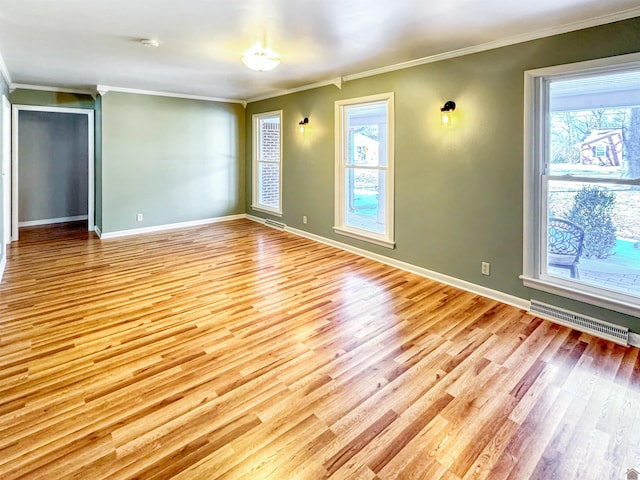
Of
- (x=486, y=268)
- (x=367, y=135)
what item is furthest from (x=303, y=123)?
(x=486, y=268)

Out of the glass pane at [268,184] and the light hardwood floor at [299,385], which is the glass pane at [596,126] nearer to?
the light hardwood floor at [299,385]

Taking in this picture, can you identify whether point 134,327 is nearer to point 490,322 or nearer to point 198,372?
point 198,372

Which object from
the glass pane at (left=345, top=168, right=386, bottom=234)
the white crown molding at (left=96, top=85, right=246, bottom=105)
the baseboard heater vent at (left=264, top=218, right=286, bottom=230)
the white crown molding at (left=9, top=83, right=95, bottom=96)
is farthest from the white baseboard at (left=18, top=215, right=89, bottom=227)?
the glass pane at (left=345, top=168, right=386, bottom=234)

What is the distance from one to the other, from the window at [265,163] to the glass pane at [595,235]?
485cm

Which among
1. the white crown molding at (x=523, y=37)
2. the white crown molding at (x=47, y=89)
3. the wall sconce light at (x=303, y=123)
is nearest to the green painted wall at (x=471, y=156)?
the white crown molding at (x=523, y=37)

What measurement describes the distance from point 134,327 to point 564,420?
3.06 metres

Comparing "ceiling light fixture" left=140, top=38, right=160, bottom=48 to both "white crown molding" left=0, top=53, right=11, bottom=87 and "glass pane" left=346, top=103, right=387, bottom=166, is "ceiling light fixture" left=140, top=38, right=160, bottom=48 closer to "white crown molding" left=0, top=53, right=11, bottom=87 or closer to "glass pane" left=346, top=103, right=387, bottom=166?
"white crown molding" left=0, top=53, right=11, bottom=87

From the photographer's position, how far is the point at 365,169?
5152 millimetres

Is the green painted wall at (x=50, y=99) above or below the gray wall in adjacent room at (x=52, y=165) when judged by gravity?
above

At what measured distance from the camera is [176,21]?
3.03m

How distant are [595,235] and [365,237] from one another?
2.67 metres

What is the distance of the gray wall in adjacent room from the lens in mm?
6883

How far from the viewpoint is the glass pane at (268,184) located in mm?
7258

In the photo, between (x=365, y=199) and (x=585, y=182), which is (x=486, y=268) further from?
(x=365, y=199)
